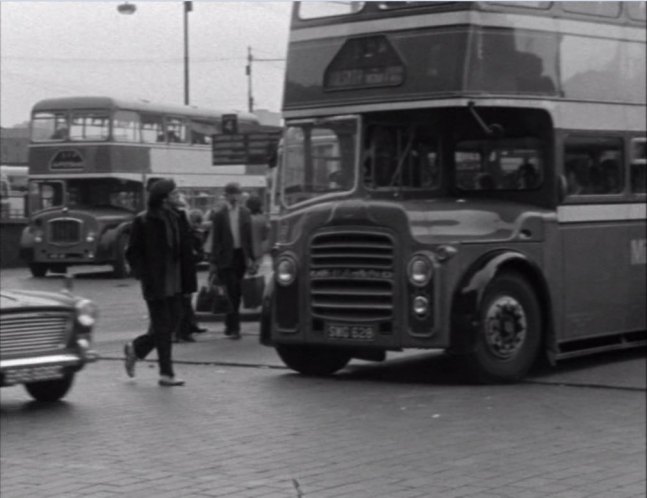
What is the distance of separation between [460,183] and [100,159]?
6742mm

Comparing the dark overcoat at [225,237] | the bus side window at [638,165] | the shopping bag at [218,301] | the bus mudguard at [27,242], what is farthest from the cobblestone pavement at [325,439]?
the shopping bag at [218,301]

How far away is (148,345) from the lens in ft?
38.5

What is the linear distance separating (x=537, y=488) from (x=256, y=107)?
2.30 m

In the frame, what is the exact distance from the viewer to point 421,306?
10.9 meters

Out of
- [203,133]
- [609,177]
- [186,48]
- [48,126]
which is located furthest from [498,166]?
[186,48]

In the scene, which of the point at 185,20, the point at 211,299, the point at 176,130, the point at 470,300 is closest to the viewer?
the point at 185,20

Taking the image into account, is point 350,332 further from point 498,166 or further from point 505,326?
point 498,166

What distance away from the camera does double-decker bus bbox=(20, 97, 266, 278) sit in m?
4.98

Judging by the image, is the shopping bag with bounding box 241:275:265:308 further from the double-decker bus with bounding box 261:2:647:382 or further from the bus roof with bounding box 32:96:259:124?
the bus roof with bounding box 32:96:259:124

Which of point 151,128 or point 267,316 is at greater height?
point 151,128

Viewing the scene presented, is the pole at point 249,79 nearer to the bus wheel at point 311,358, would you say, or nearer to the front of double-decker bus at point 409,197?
the front of double-decker bus at point 409,197

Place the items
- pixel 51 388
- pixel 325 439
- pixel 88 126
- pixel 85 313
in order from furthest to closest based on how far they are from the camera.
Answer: pixel 51 388 < pixel 85 313 < pixel 325 439 < pixel 88 126

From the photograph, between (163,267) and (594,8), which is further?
(594,8)

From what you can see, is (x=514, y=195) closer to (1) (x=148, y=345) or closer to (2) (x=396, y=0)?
(2) (x=396, y=0)
